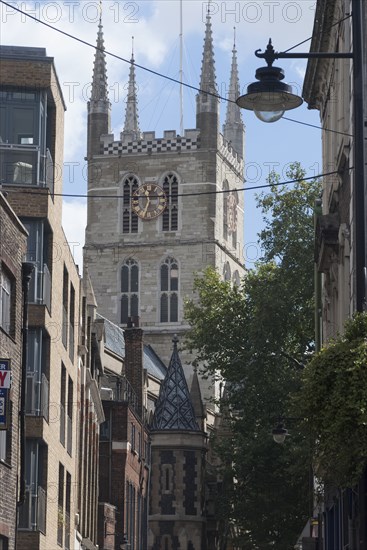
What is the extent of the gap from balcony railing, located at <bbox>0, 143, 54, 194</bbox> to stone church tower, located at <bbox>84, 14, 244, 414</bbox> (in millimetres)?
80814

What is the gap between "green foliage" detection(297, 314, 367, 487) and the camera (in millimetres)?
16344

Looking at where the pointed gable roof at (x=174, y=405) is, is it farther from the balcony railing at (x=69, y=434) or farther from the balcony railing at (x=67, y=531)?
the balcony railing at (x=67, y=531)

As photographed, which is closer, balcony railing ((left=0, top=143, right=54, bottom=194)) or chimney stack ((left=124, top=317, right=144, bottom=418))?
balcony railing ((left=0, top=143, right=54, bottom=194))

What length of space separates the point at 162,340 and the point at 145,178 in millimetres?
13554

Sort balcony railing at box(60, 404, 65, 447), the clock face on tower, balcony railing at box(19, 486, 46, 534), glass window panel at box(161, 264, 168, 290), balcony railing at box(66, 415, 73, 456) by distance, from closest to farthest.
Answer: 1. balcony railing at box(19, 486, 46, 534)
2. balcony railing at box(60, 404, 65, 447)
3. balcony railing at box(66, 415, 73, 456)
4. glass window panel at box(161, 264, 168, 290)
5. the clock face on tower

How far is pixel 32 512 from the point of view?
114ft

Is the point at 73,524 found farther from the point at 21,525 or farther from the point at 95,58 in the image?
the point at 95,58

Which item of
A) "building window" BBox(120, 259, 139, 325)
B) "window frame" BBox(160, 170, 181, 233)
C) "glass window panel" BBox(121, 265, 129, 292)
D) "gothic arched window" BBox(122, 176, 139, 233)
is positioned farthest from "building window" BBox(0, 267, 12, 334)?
"gothic arched window" BBox(122, 176, 139, 233)

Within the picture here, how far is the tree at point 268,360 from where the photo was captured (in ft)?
175

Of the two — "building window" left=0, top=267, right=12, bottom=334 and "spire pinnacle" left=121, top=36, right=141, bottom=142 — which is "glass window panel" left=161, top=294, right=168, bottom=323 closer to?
"spire pinnacle" left=121, top=36, right=141, bottom=142

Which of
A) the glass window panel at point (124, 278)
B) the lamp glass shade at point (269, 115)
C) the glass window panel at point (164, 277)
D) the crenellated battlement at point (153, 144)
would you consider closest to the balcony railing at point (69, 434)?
the lamp glass shade at point (269, 115)

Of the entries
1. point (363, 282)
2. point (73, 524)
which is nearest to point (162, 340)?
point (73, 524)

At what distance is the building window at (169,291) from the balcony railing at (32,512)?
83.7 m

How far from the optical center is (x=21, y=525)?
113 ft
